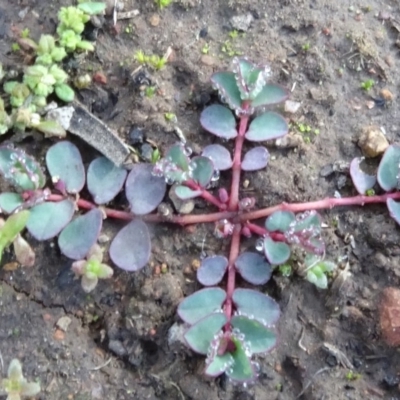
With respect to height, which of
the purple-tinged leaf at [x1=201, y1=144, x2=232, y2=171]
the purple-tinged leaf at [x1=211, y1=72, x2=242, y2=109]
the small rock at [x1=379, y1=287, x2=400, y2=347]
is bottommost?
the small rock at [x1=379, y1=287, x2=400, y2=347]

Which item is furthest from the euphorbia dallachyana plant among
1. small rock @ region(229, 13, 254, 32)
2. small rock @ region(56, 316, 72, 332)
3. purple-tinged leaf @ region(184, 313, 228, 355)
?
small rock @ region(229, 13, 254, 32)

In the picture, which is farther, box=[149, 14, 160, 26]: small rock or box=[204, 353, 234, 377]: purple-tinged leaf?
box=[149, 14, 160, 26]: small rock

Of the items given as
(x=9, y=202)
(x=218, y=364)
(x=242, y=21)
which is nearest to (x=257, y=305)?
(x=218, y=364)

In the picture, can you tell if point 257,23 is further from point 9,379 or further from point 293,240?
point 9,379

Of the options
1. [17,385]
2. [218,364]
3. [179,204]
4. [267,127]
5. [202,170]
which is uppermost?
[267,127]

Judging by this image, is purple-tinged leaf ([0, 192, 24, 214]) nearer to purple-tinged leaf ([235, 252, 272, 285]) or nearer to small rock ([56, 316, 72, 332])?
small rock ([56, 316, 72, 332])

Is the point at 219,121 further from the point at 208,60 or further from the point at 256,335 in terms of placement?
the point at 256,335

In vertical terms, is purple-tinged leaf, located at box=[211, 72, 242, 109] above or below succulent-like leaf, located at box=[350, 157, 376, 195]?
above

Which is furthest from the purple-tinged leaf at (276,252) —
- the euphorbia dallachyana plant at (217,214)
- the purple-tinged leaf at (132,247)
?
the purple-tinged leaf at (132,247)
